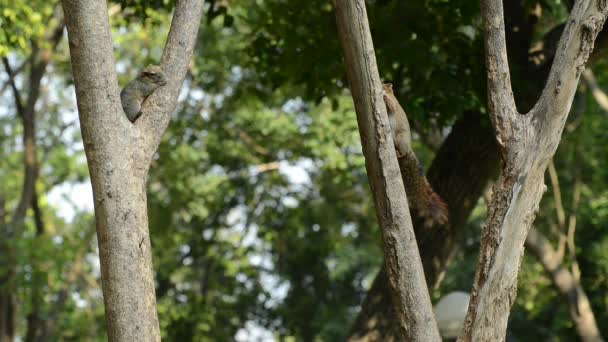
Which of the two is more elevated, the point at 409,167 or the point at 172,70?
the point at 172,70

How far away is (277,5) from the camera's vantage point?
7.97 m

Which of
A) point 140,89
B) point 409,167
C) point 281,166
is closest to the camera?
point 140,89

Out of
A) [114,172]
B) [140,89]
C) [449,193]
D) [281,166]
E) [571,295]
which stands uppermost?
[281,166]

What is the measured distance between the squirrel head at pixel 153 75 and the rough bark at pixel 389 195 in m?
0.80

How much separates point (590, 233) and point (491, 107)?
1382 centimetres

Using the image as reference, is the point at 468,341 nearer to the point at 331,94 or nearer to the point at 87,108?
the point at 87,108

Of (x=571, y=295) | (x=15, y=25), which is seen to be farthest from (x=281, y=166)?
(x=15, y=25)

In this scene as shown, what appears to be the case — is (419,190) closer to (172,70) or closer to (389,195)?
(389,195)

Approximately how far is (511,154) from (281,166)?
1219 cm

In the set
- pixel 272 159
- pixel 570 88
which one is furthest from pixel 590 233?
pixel 570 88

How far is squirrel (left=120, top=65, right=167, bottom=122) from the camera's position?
12.4 ft

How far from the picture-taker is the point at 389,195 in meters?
3.90

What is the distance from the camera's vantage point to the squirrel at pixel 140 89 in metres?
3.78

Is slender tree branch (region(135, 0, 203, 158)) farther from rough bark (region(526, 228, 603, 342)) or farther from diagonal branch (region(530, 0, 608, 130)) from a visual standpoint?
rough bark (region(526, 228, 603, 342))
